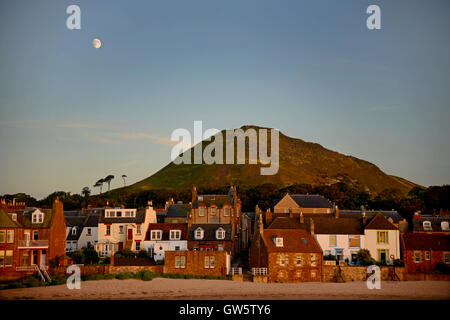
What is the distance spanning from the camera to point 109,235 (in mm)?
63844

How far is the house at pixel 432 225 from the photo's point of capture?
2594 inches

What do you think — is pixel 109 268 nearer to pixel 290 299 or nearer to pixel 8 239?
pixel 8 239

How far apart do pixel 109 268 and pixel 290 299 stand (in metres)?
18.4

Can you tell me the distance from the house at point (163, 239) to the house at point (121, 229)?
3.42 feet

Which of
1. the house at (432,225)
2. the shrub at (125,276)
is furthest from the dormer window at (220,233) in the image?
the house at (432,225)

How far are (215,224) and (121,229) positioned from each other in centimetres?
1120

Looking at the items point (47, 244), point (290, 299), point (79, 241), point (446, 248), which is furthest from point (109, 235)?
point (446, 248)

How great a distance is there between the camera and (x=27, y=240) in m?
54.2

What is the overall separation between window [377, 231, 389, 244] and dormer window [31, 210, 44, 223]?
36525mm

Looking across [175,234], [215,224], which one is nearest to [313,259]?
[215,224]

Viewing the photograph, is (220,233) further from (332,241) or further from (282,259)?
(332,241)

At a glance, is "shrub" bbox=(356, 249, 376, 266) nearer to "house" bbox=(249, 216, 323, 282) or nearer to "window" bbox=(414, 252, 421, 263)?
"window" bbox=(414, 252, 421, 263)
